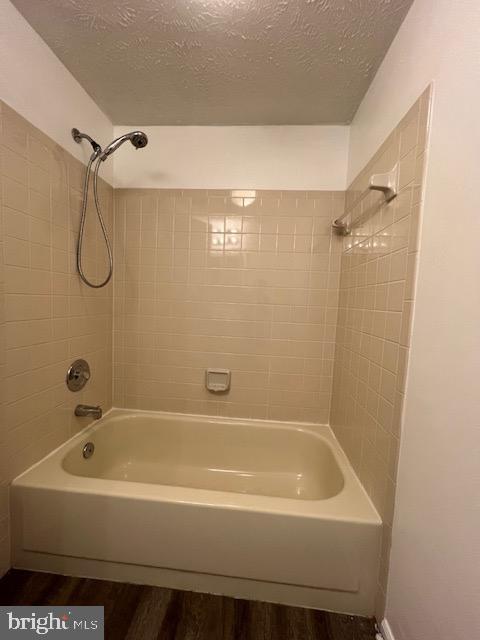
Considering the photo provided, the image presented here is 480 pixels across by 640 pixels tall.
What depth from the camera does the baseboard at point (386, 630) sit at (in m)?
0.79

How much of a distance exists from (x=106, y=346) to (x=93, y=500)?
831mm

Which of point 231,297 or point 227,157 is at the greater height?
point 227,157

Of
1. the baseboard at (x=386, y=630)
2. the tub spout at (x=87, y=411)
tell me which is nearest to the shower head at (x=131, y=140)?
the tub spout at (x=87, y=411)

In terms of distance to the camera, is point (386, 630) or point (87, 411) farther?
point (87, 411)

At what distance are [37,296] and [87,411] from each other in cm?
62

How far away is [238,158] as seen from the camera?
144 cm

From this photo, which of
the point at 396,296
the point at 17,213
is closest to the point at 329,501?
the point at 396,296

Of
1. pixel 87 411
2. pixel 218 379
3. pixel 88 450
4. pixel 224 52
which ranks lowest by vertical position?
pixel 88 450

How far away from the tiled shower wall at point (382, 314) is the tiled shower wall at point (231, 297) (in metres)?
0.24

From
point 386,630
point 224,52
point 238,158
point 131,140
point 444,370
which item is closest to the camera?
point 444,370

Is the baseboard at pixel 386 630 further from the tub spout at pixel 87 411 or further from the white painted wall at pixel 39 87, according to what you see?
the white painted wall at pixel 39 87

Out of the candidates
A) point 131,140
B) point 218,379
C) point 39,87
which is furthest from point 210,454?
point 39,87

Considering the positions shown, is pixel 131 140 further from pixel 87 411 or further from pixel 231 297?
pixel 87 411

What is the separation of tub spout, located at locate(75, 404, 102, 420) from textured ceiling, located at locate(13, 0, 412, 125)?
1.55m
